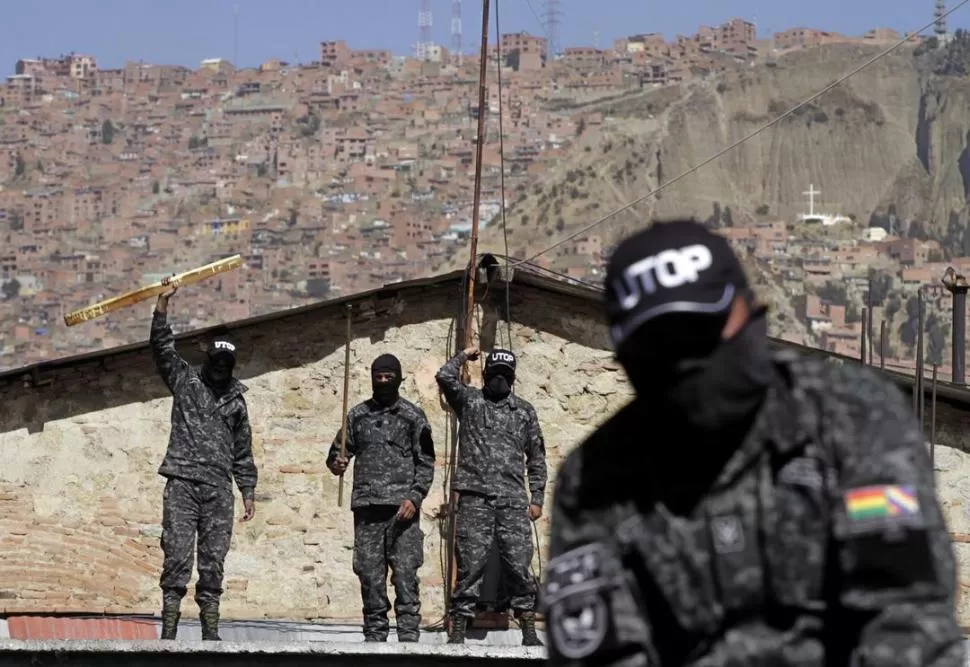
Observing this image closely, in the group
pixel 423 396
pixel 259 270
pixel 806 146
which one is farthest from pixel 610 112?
pixel 423 396

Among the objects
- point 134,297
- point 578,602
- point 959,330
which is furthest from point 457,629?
point 578,602

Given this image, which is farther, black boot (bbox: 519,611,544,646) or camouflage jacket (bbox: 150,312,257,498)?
black boot (bbox: 519,611,544,646)

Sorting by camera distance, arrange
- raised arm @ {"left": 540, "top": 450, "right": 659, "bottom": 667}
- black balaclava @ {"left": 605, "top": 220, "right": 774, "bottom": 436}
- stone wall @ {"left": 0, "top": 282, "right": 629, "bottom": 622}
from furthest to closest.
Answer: stone wall @ {"left": 0, "top": 282, "right": 629, "bottom": 622} < raised arm @ {"left": 540, "top": 450, "right": 659, "bottom": 667} < black balaclava @ {"left": 605, "top": 220, "right": 774, "bottom": 436}

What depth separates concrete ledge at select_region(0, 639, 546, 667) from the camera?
8.20m

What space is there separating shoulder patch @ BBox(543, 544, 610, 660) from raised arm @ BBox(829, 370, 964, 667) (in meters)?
0.33

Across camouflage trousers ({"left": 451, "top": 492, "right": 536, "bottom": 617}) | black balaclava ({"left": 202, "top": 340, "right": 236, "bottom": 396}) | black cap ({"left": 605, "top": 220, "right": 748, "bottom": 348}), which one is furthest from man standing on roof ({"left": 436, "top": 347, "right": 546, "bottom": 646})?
black cap ({"left": 605, "top": 220, "right": 748, "bottom": 348})

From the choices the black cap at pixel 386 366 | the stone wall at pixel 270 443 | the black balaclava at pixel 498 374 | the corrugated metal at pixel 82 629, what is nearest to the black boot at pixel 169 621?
the corrugated metal at pixel 82 629

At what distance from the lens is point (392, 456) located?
1040 centimetres

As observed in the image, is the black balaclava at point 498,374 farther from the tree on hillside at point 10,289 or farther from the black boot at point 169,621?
the tree on hillside at point 10,289

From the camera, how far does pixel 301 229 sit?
185375 mm

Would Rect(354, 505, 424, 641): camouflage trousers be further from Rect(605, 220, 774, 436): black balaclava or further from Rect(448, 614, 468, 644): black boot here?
Rect(605, 220, 774, 436): black balaclava

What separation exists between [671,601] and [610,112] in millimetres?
192212

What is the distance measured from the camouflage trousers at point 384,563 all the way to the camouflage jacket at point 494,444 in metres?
0.67

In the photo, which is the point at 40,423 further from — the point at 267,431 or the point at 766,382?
the point at 766,382
